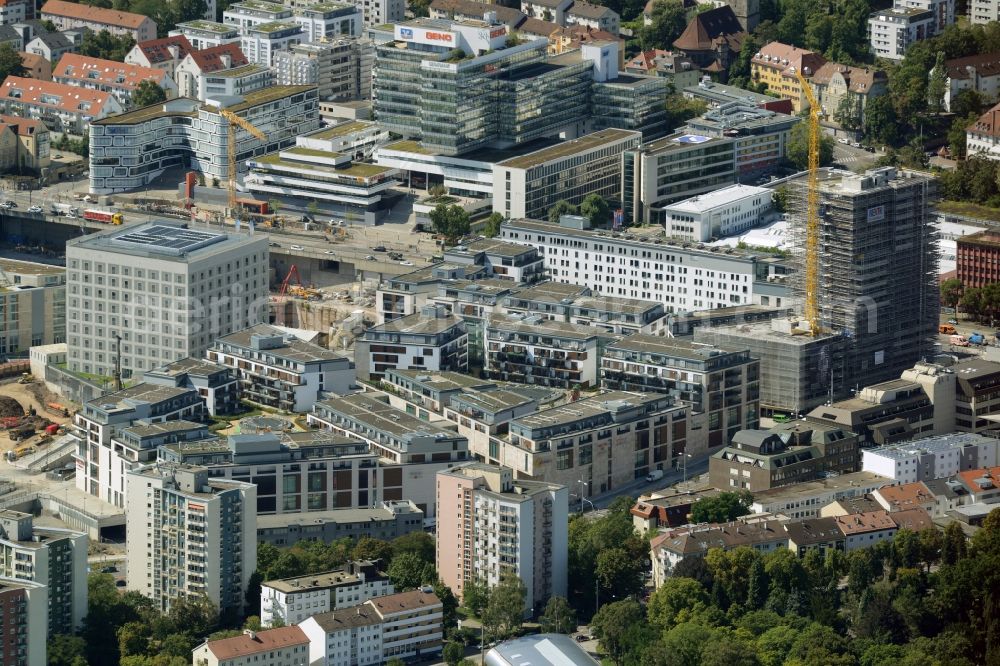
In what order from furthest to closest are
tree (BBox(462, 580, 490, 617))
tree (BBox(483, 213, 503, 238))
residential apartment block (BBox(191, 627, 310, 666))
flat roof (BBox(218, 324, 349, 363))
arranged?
1. tree (BBox(483, 213, 503, 238))
2. flat roof (BBox(218, 324, 349, 363))
3. tree (BBox(462, 580, 490, 617))
4. residential apartment block (BBox(191, 627, 310, 666))

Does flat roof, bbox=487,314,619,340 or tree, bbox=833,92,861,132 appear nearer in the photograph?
flat roof, bbox=487,314,619,340

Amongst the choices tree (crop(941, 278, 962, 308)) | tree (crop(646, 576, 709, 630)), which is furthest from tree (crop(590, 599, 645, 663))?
tree (crop(941, 278, 962, 308))

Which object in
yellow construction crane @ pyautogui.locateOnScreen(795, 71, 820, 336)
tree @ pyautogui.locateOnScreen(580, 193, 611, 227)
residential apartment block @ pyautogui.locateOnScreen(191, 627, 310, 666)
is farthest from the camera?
tree @ pyautogui.locateOnScreen(580, 193, 611, 227)

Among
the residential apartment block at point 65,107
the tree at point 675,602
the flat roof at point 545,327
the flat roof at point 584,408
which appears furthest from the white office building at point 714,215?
the tree at point 675,602

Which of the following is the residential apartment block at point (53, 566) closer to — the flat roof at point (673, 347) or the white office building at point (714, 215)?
the flat roof at point (673, 347)

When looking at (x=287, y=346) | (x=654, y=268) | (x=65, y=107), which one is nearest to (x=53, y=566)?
(x=287, y=346)

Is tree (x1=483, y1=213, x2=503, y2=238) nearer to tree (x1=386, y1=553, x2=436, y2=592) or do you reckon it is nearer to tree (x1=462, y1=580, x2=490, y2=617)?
tree (x1=386, y1=553, x2=436, y2=592)

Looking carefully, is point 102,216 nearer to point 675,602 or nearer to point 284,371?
point 284,371
